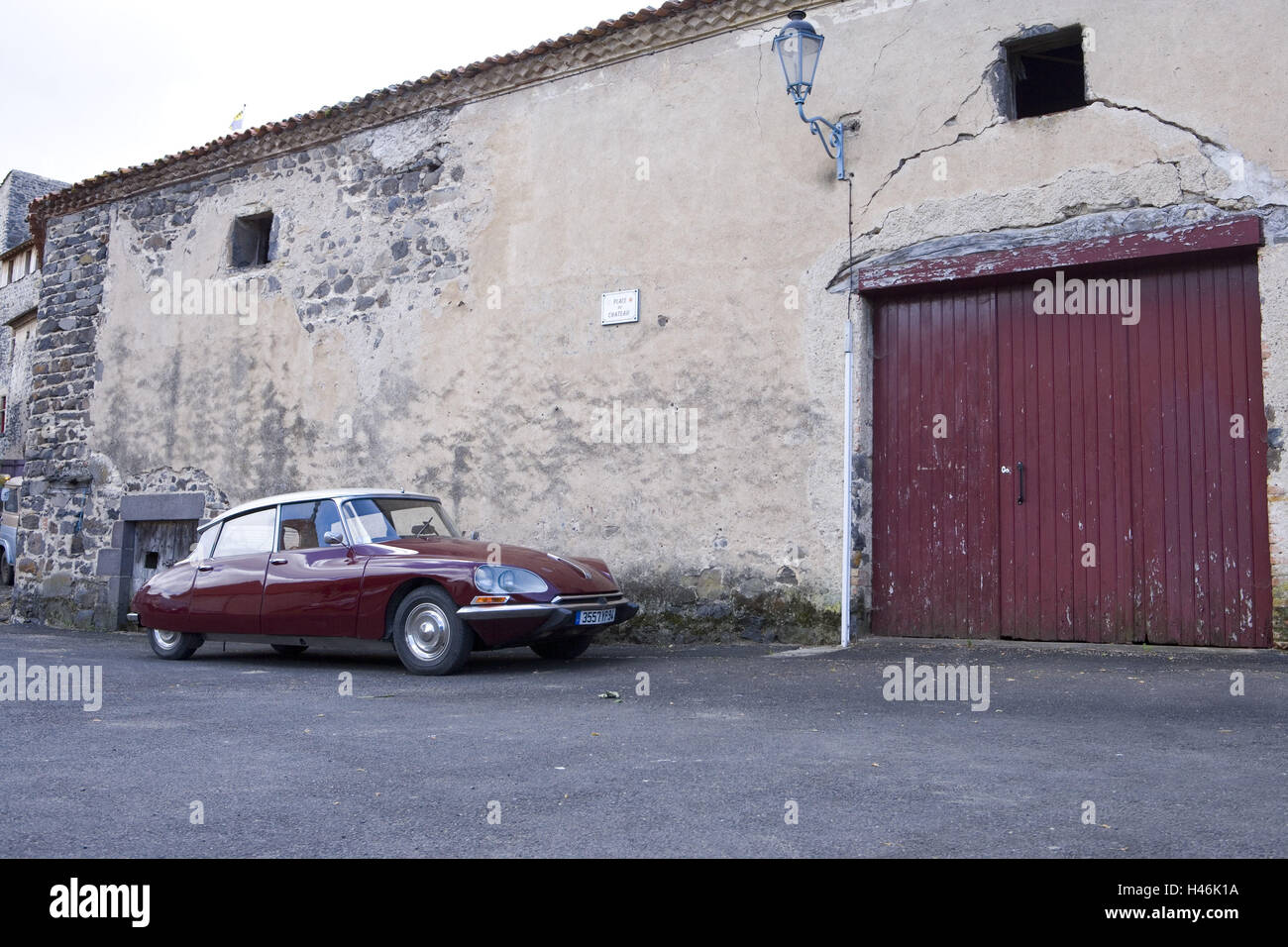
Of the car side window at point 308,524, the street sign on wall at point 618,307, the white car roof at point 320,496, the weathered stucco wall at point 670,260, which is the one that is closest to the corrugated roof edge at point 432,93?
the weathered stucco wall at point 670,260

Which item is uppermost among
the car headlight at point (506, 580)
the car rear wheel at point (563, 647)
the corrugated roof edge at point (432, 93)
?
the corrugated roof edge at point (432, 93)

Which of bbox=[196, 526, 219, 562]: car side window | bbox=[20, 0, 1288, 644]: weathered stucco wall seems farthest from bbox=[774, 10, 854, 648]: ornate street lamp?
bbox=[196, 526, 219, 562]: car side window

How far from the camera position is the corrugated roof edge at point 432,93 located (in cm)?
919

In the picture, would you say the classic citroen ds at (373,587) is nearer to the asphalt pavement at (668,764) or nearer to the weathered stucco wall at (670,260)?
the asphalt pavement at (668,764)

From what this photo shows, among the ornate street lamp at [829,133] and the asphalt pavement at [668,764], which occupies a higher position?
the ornate street lamp at [829,133]

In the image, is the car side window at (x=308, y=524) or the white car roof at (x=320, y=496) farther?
the white car roof at (x=320, y=496)

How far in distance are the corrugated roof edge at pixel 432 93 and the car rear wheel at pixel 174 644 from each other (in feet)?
18.7

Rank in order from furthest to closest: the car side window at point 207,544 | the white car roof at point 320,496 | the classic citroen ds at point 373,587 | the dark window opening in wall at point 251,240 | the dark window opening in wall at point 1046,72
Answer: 1. the dark window opening in wall at point 251,240
2. the car side window at point 207,544
3. the dark window opening in wall at point 1046,72
4. the white car roof at point 320,496
5. the classic citroen ds at point 373,587

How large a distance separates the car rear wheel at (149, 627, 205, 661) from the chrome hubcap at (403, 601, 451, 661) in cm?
237

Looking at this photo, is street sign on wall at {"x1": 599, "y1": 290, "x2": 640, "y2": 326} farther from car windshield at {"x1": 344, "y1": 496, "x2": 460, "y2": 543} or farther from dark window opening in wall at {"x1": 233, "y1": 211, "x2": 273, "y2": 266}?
dark window opening in wall at {"x1": 233, "y1": 211, "x2": 273, "y2": 266}

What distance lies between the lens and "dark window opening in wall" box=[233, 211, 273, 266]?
12336 millimetres

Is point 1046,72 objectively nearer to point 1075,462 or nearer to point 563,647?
point 1075,462

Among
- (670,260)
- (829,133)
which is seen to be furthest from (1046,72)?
(670,260)

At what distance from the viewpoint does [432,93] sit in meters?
10.8
